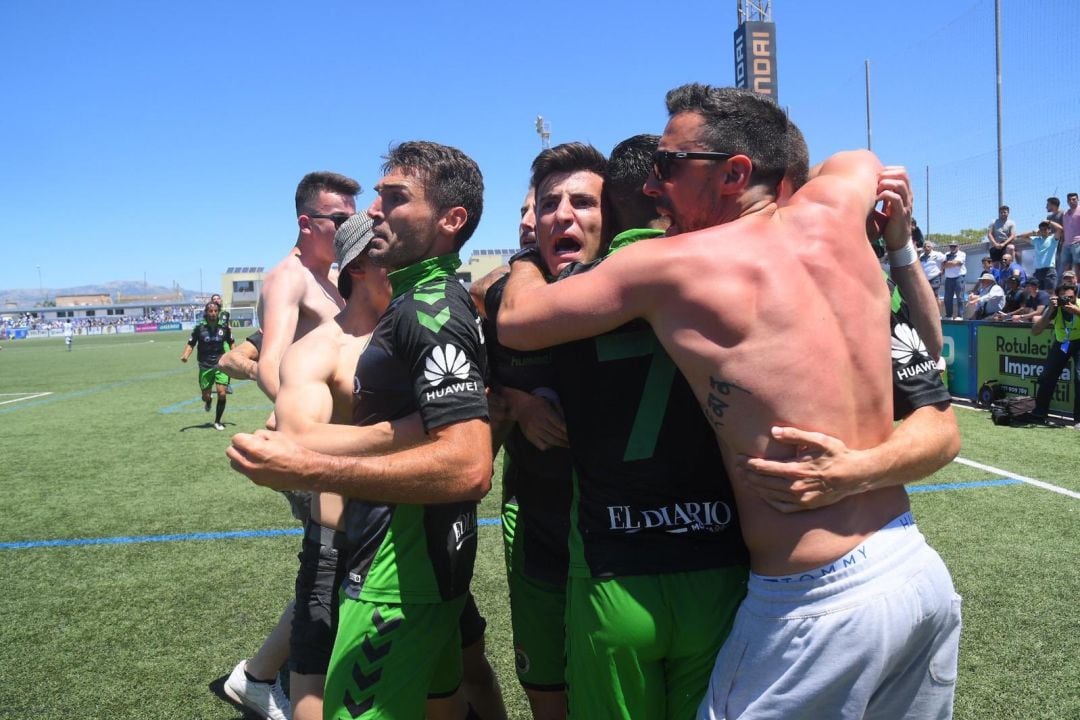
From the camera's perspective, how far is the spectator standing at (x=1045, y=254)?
15.8 metres

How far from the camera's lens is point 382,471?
6.88ft

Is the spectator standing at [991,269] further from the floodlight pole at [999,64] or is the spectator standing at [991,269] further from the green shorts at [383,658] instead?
the green shorts at [383,658]

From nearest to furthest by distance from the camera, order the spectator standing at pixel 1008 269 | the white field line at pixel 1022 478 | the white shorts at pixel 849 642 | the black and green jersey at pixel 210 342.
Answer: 1. the white shorts at pixel 849 642
2. the white field line at pixel 1022 478
3. the black and green jersey at pixel 210 342
4. the spectator standing at pixel 1008 269

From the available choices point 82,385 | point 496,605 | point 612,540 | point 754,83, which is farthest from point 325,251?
point 754,83

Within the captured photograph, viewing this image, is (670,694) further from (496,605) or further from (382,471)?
(496,605)

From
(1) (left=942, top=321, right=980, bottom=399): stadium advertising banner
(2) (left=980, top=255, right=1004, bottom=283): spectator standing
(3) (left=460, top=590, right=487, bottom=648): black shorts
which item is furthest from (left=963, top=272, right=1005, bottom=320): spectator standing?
(3) (left=460, top=590, right=487, bottom=648): black shorts

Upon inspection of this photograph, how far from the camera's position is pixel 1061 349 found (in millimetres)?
10656

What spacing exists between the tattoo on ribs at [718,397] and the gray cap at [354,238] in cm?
136

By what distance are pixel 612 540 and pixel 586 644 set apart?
0.86ft

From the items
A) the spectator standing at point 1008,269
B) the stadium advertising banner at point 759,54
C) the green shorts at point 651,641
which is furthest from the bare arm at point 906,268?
the stadium advertising banner at point 759,54

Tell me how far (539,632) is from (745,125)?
1830mm

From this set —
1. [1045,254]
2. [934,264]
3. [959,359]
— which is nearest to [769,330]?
[959,359]

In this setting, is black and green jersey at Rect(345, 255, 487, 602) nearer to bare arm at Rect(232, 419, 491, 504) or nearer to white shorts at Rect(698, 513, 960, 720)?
bare arm at Rect(232, 419, 491, 504)

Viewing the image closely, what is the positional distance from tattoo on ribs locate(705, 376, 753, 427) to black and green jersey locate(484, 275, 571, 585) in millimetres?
811
